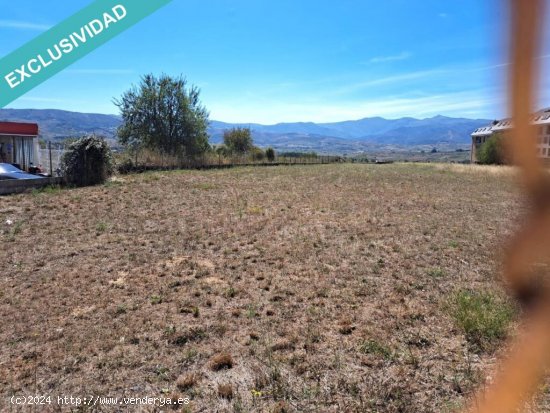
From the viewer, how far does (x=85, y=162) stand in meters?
12.8

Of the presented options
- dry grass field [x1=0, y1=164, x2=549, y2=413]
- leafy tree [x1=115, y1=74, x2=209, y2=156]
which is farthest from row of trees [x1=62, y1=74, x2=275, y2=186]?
dry grass field [x1=0, y1=164, x2=549, y2=413]

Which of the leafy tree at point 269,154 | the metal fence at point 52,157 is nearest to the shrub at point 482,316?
the metal fence at point 52,157

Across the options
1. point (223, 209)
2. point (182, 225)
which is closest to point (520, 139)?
point (182, 225)

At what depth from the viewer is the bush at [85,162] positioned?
12.7m

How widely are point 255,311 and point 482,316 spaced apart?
2.02m

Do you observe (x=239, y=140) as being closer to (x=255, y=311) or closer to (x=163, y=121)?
(x=163, y=121)

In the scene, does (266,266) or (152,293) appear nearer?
(152,293)

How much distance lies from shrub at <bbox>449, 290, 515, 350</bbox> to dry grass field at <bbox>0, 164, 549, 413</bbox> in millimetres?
19

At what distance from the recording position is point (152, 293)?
405 cm

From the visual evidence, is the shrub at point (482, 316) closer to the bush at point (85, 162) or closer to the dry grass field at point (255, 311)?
the dry grass field at point (255, 311)

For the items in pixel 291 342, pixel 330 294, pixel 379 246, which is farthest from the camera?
pixel 379 246

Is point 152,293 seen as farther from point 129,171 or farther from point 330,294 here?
point 129,171

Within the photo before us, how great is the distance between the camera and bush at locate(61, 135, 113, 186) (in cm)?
1270

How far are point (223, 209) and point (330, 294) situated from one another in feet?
18.4
